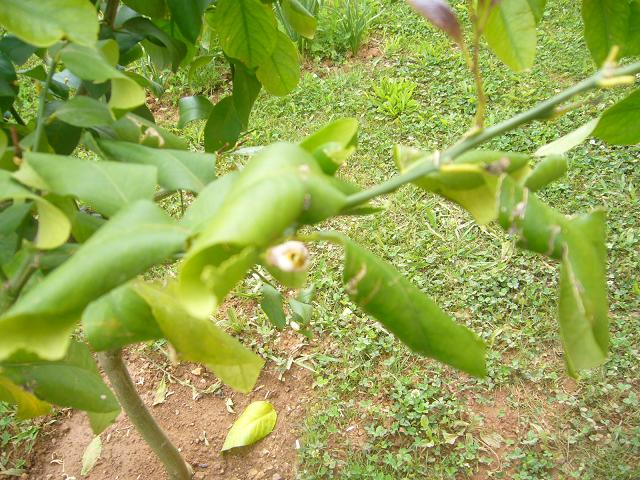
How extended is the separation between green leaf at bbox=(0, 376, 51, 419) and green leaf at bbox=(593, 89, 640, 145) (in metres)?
0.70

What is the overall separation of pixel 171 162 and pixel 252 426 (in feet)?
3.71

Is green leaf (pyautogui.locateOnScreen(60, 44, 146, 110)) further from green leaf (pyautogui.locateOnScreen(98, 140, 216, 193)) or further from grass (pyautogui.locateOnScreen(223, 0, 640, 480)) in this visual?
grass (pyautogui.locateOnScreen(223, 0, 640, 480))

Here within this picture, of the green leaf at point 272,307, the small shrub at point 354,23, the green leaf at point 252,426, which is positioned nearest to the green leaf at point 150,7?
the green leaf at point 272,307

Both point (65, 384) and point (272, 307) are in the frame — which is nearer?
point (65, 384)

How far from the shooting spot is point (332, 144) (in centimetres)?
46

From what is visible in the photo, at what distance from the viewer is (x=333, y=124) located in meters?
0.48

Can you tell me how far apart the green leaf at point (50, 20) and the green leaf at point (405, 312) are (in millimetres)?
298

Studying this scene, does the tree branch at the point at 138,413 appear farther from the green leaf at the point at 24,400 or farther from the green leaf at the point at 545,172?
the green leaf at the point at 545,172

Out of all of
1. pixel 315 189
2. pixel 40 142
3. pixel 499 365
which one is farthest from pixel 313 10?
pixel 315 189

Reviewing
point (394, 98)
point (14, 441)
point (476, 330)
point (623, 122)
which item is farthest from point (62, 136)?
point (394, 98)

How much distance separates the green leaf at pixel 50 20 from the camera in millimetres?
518

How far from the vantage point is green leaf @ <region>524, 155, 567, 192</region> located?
1.57 ft

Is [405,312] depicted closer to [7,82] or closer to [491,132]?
Answer: [491,132]

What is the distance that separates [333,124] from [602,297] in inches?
10.0
